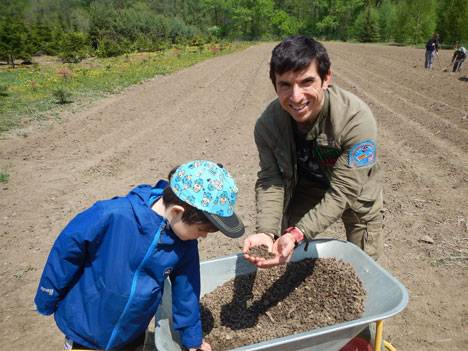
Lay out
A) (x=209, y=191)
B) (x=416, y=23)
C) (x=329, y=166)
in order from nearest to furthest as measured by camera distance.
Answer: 1. (x=209, y=191)
2. (x=329, y=166)
3. (x=416, y=23)

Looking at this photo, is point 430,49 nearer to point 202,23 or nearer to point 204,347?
point 204,347

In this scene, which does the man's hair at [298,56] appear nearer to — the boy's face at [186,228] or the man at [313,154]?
the man at [313,154]

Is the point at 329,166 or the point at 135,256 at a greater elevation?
the point at 329,166

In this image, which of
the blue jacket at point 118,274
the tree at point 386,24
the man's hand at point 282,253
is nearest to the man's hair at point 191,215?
the blue jacket at point 118,274

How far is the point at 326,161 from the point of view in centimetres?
204

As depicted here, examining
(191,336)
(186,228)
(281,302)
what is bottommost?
(281,302)

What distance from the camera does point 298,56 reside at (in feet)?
5.50

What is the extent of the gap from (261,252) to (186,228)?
504 mm

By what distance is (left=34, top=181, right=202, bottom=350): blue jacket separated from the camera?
1.56m

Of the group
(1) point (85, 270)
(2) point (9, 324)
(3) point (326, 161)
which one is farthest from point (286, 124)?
(2) point (9, 324)

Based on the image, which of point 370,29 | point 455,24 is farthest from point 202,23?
point 455,24

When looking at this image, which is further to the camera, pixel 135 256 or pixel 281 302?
pixel 281 302

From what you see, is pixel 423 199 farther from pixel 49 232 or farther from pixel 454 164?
pixel 49 232

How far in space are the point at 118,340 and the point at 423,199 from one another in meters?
3.97
